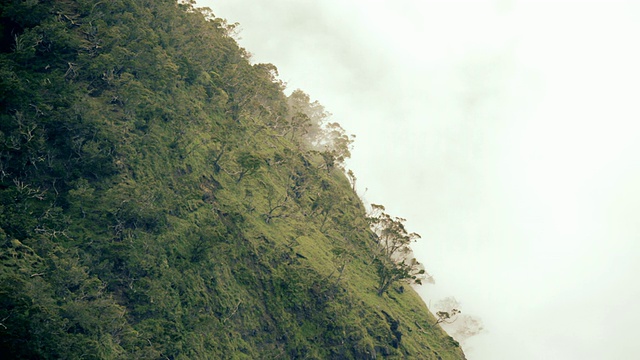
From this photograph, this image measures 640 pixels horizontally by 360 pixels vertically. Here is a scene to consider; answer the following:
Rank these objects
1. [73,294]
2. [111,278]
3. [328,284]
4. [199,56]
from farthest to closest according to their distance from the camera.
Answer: [199,56] < [328,284] < [111,278] < [73,294]

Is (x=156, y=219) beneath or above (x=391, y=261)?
beneath

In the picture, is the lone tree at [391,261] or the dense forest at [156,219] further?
the lone tree at [391,261]

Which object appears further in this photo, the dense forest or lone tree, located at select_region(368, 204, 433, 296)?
lone tree, located at select_region(368, 204, 433, 296)

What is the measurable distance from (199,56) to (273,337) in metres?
39.3

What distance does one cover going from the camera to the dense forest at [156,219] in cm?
4281

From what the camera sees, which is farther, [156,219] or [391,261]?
[391,261]

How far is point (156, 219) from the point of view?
175 ft

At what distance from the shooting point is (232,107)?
265 feet

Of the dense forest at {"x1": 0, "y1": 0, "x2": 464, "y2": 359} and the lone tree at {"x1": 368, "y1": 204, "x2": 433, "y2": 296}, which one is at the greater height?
the lone tree at {"x1": 368, "y1": 204, "x2": 433, "y2": 296}

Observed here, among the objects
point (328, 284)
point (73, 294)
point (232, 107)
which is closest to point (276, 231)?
point (328, 284)

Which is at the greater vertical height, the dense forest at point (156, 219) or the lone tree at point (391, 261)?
the lone tree at point (391, 261)

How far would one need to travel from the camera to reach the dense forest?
4281 centimetres

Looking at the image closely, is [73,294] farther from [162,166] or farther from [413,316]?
[413,316]

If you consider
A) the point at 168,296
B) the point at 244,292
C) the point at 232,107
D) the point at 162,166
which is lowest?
the point at 168,296
